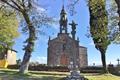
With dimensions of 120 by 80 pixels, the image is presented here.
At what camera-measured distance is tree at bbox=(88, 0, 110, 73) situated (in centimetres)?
3948

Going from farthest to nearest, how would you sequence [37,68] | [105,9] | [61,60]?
[61,60] → [37,68] → [105,9]

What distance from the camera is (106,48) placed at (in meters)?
47.0

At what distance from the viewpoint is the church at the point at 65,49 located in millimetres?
82125

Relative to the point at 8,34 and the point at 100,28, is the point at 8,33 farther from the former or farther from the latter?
the point at 100,28

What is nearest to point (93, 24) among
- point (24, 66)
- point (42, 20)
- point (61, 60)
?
point (42, 20)

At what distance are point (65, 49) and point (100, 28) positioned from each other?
146 ft

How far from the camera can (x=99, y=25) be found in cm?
4138

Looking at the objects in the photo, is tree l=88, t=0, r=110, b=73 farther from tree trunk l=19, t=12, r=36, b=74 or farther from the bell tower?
the bell tower

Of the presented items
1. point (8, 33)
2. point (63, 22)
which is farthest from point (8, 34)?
point (63, 22)

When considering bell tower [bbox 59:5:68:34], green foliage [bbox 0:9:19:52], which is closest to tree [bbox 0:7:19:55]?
green foliage [bbox 0:9:19:52]

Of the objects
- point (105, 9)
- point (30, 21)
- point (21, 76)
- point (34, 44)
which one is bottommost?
point (21, 76)

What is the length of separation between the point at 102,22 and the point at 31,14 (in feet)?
30.7

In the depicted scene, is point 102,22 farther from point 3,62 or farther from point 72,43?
point 72,43

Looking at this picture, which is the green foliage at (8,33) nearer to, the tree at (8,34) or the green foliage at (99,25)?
the tree at (8,34)
